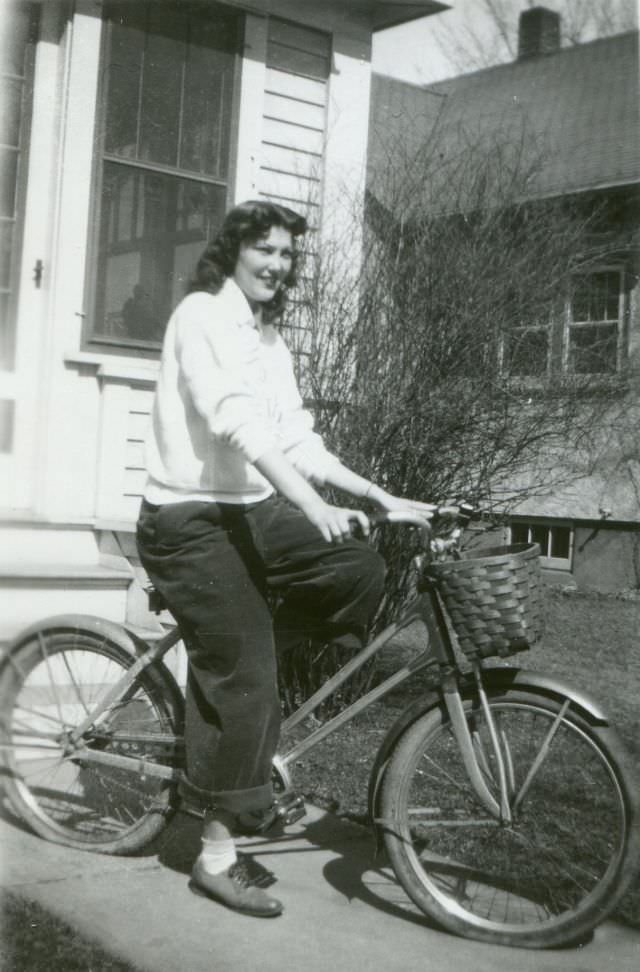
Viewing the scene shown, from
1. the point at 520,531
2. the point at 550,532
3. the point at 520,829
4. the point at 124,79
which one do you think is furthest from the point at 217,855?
the point at 520,531

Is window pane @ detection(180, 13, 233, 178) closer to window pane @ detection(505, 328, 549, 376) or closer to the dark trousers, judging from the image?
window pane @ detection(505, 328, 549, 376)

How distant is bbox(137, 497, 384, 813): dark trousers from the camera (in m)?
2.76

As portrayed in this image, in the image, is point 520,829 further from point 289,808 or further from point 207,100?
point 207,100

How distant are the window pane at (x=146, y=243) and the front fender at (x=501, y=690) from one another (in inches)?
114

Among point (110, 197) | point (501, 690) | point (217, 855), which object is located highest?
point (110, 197)

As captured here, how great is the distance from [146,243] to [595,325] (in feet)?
16.4

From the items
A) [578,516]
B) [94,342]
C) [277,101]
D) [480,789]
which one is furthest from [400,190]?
[578,516]

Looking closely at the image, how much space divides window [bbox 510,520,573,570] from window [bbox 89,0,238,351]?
7.70 metres

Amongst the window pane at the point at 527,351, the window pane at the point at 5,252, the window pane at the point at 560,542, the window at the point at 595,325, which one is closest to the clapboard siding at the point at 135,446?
the window pane at the point at 5,252

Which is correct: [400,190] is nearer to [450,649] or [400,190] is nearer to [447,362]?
[447,362]

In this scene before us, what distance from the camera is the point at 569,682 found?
3.84m

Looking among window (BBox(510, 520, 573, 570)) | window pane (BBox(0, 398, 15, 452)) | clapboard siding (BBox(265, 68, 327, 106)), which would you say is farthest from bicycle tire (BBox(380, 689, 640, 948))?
window (BBox(510, 520, 573, 570))

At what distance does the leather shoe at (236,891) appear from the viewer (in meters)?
2.76

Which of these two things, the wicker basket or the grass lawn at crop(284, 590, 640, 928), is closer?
the wicker basket
